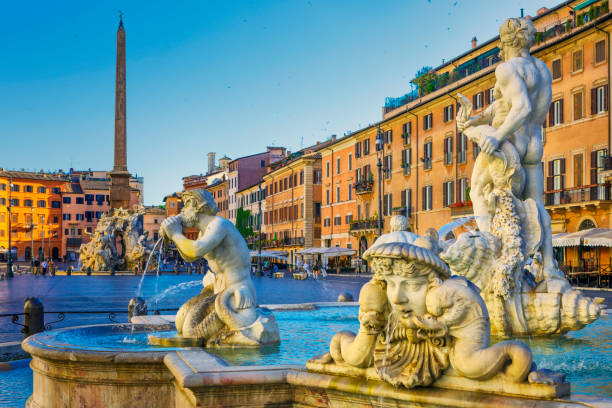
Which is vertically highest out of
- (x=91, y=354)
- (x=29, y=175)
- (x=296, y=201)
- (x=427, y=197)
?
(x=29, y=175)

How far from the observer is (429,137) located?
1791 inches

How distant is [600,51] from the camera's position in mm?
31406

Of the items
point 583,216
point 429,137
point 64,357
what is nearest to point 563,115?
point 583,216

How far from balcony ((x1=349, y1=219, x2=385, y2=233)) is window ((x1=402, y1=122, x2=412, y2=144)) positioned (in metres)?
6.37

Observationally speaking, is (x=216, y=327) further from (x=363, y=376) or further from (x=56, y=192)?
(x=56, y=192)

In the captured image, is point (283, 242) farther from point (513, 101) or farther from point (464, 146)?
point (513, 101)

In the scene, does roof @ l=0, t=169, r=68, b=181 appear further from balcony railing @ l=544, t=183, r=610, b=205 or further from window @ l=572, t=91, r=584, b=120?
window @ l=572, t=91, r=584, b=120

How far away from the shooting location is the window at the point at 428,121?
45.2m

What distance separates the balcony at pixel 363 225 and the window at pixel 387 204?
29.0 inches

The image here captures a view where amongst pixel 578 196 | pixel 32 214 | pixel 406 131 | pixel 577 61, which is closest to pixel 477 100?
pixel 577 61

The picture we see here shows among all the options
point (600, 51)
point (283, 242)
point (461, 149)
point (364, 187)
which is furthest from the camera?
point (283, 242)

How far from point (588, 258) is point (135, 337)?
27.8 meters

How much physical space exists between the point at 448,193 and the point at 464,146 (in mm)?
3393

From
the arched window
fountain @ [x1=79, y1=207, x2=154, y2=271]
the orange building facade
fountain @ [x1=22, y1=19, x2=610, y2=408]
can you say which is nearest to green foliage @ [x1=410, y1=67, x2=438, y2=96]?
the arched window
